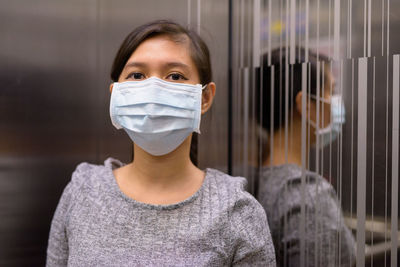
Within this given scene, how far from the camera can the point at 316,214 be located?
117 cm

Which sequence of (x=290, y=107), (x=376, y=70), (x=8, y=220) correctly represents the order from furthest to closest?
1. (x=8, y=220)
2. (x=290, y=107)
3. (x=376, y=70)

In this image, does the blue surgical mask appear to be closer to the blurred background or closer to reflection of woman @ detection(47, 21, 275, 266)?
the blurred background

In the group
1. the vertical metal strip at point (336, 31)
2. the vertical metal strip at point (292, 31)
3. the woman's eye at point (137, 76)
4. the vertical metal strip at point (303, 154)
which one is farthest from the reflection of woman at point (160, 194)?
the vertical metal strip at point (336, 31)

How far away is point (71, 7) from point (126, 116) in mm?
590

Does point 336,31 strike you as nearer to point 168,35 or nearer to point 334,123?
point 334,123

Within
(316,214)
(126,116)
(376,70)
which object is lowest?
(316,214)

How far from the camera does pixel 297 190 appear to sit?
4.07ft

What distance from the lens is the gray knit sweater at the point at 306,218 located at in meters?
1.11

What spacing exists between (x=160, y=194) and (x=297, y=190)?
0.44 meters

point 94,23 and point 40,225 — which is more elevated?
point 94,23

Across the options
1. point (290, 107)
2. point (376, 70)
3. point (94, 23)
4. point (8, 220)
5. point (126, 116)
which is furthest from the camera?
point (94, 23)

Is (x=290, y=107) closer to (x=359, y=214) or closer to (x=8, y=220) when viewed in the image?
(x=359, y=214)

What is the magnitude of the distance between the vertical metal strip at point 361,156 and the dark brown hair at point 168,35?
46 cm

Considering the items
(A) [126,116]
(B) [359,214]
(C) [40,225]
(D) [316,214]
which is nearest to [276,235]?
(D) [316,214]
